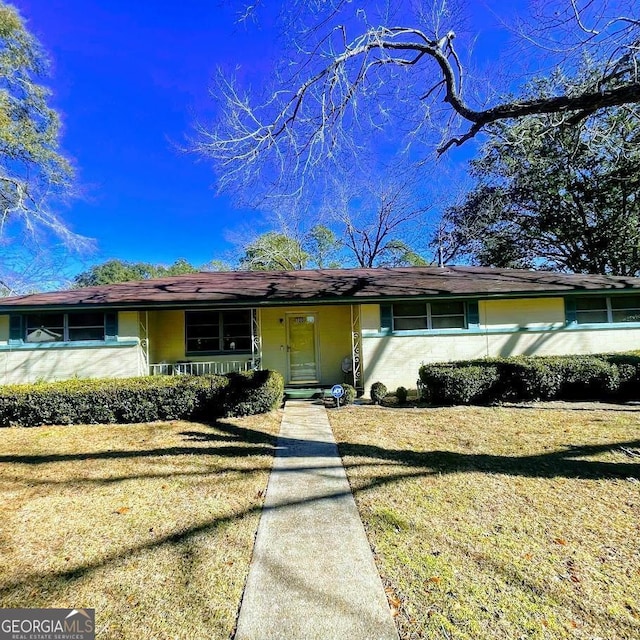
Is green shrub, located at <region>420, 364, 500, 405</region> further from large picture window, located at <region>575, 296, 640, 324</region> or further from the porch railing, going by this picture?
the porch railing

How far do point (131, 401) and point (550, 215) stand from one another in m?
22.8

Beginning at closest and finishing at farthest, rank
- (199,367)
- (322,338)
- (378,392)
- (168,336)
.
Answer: (378,392) < (199,367) < (168,336) < (322,338)

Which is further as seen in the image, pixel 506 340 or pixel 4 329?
pixel 506 340

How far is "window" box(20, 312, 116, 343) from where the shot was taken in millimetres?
10016

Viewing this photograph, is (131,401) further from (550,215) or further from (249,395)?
(550,215)

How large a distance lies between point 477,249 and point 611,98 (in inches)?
765

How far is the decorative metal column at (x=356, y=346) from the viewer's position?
1046cm

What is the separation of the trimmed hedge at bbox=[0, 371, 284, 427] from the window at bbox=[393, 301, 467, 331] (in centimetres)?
449

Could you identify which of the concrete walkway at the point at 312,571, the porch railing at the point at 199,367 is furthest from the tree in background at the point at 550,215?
the concrete walkway at the point at 312,571

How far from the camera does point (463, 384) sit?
8.45m

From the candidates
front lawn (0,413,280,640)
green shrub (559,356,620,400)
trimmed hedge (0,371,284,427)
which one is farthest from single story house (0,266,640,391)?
front lawn (0,413,280,640)

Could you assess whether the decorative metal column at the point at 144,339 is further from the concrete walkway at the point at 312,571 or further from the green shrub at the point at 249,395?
the concrete walkway at the point at 312,571

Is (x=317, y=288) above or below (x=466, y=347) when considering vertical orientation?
above

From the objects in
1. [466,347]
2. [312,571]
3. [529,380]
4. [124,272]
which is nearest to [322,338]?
[466,347]
